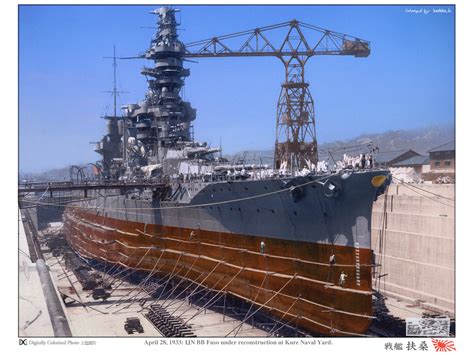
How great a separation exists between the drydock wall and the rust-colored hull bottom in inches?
227

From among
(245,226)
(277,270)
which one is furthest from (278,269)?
(245,226)

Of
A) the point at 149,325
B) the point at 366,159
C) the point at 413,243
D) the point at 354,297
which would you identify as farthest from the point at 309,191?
the point at 413,243

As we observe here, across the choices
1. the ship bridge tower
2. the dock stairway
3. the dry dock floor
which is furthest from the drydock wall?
the ship bridge tower

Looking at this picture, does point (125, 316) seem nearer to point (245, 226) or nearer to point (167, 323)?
point (167, 323)

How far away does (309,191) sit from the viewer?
16.0 metres

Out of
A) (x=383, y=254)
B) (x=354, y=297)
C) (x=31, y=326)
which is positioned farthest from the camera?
(x=383, y=254)

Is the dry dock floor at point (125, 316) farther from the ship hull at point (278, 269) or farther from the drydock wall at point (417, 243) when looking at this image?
the drydock wall at point (417, 243)

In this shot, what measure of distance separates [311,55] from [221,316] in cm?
1300

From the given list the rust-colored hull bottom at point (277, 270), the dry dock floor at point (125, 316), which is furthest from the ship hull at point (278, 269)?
the dry dock floor at point (125, 316)

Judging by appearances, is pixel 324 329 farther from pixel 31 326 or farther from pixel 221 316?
pixel 31 326

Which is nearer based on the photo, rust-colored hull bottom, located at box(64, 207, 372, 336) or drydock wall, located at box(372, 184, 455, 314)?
rust-colored hull bottom, located at box(64, 207, 372, 336)

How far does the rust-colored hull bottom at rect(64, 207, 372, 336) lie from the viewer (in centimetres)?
1503

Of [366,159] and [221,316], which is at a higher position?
[366,159]

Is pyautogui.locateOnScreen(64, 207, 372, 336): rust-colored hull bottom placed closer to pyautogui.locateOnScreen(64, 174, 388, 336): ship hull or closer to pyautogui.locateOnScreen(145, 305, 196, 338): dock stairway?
pyautogui.locateOnScreen(64, 174, 388, 336): ship hull
